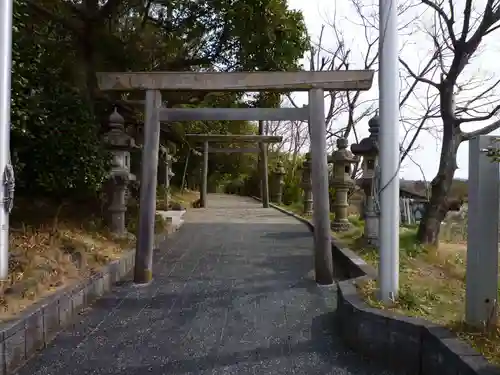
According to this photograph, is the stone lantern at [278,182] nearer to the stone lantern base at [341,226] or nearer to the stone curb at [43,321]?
the stone lantern base at [341,226]

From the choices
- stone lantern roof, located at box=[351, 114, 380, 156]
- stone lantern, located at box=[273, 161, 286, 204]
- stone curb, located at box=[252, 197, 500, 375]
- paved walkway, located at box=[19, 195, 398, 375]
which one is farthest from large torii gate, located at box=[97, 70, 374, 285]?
stone lantern, located at box=[273, 161, 286, 204]

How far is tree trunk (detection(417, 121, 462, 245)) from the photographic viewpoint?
7930mm

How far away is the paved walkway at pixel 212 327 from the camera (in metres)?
3.59

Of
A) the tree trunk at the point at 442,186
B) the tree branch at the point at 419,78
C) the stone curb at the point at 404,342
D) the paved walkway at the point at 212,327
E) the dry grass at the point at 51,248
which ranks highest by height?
the tree branch at the point at 419,78

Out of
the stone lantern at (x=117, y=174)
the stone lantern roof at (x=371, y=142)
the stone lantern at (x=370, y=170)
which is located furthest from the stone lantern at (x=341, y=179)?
the stone lantern at (x=117, y=174)

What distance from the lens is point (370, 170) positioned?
7.96m

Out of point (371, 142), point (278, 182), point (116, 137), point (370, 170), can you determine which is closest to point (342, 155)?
point (370, 170)

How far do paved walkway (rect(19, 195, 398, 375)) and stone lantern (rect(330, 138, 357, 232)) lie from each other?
268 cm

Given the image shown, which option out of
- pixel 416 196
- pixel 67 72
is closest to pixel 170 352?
pixel 67 72

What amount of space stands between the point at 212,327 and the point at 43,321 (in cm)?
143

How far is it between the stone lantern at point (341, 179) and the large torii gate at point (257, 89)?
4075 mm

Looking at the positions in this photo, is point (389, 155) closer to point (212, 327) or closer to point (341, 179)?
point (212, 327)

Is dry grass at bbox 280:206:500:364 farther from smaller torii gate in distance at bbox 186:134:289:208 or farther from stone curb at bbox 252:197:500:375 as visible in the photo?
smaller torii gate in distance at bbox 186:134:289:208

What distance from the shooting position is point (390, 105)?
421 cm
